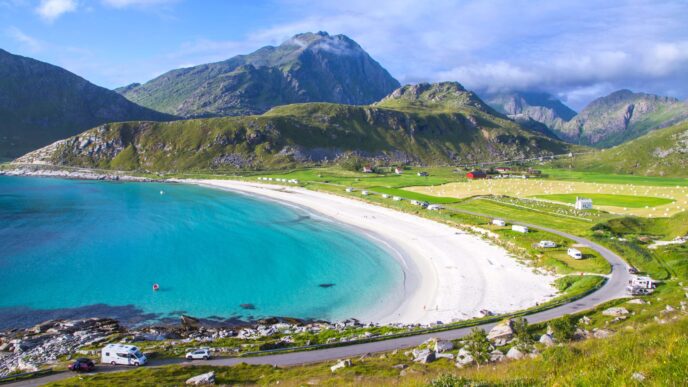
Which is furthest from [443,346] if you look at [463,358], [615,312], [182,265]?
[182,265]

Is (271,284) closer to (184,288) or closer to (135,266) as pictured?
(184,288)

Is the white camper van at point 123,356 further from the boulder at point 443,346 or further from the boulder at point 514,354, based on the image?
the boulder at point 514,354

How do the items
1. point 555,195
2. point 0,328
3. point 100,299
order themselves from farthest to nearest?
1. point 555,195
2. point 100,299
3. point 0,328

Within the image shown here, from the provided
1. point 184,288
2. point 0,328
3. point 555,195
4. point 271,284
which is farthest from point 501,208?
point 0,328

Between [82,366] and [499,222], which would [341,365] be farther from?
[499,222]

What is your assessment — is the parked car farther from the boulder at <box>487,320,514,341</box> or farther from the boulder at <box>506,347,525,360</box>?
the boulder at <box>487,320,514,341</box>

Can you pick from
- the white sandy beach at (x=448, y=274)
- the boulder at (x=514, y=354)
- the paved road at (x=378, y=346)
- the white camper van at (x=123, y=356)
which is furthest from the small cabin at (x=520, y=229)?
the white camper van at (x=123, y=356)
